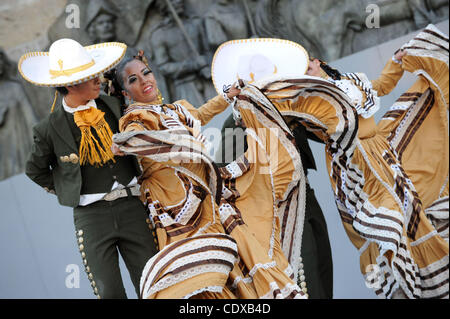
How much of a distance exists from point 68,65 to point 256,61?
1.07m

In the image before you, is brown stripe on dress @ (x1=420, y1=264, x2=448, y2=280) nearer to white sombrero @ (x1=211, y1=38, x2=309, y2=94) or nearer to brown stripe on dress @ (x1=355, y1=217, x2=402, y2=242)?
brown stripe on dress @ (x1=355, y1=217, x2=402, y2=242)

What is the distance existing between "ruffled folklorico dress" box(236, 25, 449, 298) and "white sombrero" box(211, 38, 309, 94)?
0.29 m

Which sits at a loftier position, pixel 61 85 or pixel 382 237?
pixel 61 85

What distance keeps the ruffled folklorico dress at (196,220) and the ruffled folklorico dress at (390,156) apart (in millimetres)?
243

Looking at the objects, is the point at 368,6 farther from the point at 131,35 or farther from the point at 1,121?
the point at 1,121

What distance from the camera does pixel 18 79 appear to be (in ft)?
22.2

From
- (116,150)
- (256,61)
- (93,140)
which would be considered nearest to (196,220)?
(116,150)

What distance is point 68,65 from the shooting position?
156 inches

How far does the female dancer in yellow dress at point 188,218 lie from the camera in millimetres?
3490

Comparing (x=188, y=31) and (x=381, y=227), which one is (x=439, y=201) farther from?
(x=188, y=31)

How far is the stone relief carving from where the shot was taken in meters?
6.32

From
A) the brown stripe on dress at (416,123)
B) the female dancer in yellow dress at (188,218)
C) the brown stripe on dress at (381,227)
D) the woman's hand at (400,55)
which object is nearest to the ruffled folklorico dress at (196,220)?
the female dancer in yellow dress at (188,218)
